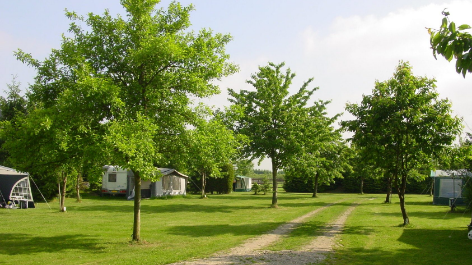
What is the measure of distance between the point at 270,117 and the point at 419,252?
1487 centimetres

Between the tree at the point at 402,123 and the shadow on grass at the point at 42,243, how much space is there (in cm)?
1026

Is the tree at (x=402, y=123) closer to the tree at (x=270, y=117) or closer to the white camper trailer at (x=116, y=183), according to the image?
the tree at (x=270, y=117)

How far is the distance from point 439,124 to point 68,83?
40.3 feet

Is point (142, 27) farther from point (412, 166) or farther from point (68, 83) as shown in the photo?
point (412, 166)

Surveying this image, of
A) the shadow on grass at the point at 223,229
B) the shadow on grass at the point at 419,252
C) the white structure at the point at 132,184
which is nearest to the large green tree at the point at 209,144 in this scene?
the shadow on grass at the point at 223,229

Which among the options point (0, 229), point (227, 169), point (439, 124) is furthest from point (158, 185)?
point (439, 124)

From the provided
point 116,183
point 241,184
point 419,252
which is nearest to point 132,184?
point 116,183

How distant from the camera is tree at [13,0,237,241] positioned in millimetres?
10594

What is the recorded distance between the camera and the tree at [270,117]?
24.0 m

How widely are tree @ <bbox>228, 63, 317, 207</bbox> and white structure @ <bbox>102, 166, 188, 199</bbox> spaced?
513 inches

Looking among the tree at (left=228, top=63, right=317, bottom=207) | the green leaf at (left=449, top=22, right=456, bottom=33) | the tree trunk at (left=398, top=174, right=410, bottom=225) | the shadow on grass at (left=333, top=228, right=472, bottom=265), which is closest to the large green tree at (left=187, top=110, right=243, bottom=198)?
the shadow on grass at (left=333, top=228, right=472, bottom=265)

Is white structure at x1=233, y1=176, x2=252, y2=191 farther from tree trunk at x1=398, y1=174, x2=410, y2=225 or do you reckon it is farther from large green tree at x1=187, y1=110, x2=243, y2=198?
large green tree at x1=187, y1=110, x2=243, y2=198

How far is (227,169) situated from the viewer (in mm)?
45625

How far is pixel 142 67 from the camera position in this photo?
37.3ft
